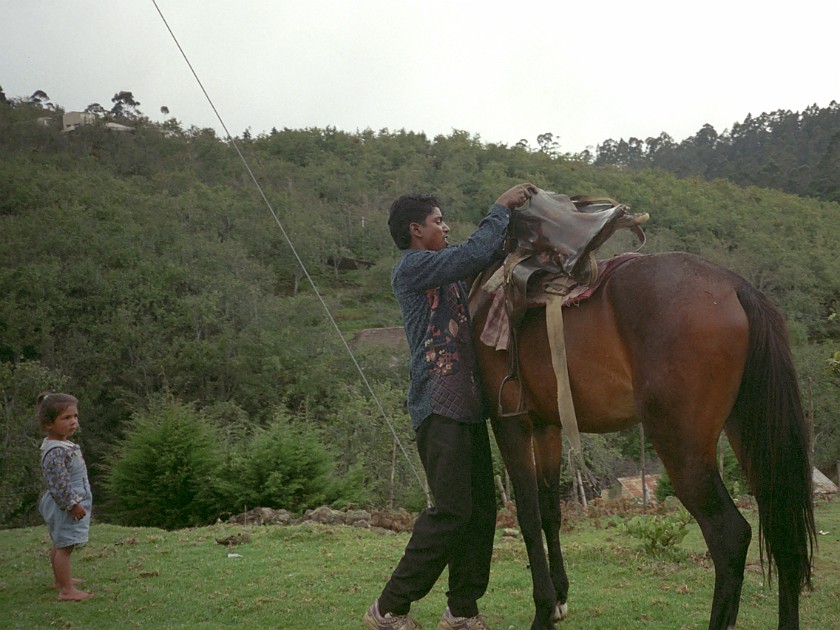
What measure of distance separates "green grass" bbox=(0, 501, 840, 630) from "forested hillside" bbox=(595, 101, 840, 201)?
56.7 meters

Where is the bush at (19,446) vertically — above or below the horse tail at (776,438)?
below

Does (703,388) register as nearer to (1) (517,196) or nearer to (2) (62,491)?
(1) (517,196)

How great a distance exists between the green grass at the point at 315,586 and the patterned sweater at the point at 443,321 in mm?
1364

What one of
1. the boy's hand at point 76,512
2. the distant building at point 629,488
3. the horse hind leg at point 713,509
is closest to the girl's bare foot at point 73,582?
the boy's hand at point 76,512

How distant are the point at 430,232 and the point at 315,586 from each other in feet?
8.31

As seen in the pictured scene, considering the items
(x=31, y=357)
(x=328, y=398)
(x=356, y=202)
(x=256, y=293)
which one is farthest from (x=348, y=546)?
(x=356, y=202)

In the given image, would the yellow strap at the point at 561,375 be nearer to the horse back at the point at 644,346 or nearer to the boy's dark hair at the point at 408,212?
the horse back at the point at 644,346

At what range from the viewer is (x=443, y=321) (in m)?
3.44

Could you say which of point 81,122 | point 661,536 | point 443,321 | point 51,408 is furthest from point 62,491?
point 81,122

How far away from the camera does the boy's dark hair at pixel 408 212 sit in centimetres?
349

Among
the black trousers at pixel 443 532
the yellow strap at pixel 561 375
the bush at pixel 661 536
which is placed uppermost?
the yellow strap at pixel 561 375

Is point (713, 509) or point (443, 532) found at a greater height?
point (713, 509)

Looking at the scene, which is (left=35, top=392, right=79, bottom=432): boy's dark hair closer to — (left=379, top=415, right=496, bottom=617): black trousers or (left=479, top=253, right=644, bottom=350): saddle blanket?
(left=379, top=415, right=496, bottom=617): black trousers

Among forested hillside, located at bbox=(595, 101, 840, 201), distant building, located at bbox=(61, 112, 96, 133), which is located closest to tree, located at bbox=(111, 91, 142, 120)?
distant building, located at bbox=(61, 112, 96, 133)
